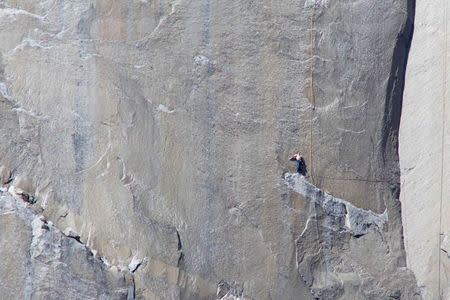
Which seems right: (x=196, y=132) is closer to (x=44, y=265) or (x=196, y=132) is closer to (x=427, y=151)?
(x=44, y=265)

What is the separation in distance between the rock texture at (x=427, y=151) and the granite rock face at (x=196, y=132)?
18cm

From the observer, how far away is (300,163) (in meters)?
3.39

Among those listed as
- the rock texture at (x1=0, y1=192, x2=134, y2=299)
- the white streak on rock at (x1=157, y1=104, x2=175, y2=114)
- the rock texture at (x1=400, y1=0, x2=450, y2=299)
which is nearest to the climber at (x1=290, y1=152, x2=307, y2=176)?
the rock texture at (x1=400, y1=0, x2=450, y2=299)

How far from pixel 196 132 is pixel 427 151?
101cm

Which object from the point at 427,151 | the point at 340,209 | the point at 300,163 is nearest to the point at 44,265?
the point at 300,163

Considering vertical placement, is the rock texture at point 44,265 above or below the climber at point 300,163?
below

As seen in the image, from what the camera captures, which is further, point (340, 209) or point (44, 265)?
point (340, 209)

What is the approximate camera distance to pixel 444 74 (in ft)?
11.4

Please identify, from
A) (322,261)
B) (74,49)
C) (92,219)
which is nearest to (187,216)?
(92,219)

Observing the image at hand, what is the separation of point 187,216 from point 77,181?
484mm

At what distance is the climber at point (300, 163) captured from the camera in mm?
3385

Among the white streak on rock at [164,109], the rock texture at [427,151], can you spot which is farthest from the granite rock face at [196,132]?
the rock texture at [427,151]

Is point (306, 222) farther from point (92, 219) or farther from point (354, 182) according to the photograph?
point (92, 219)

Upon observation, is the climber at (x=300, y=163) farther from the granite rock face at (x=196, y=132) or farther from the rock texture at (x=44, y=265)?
the rock texture at (x=44, y=265)
